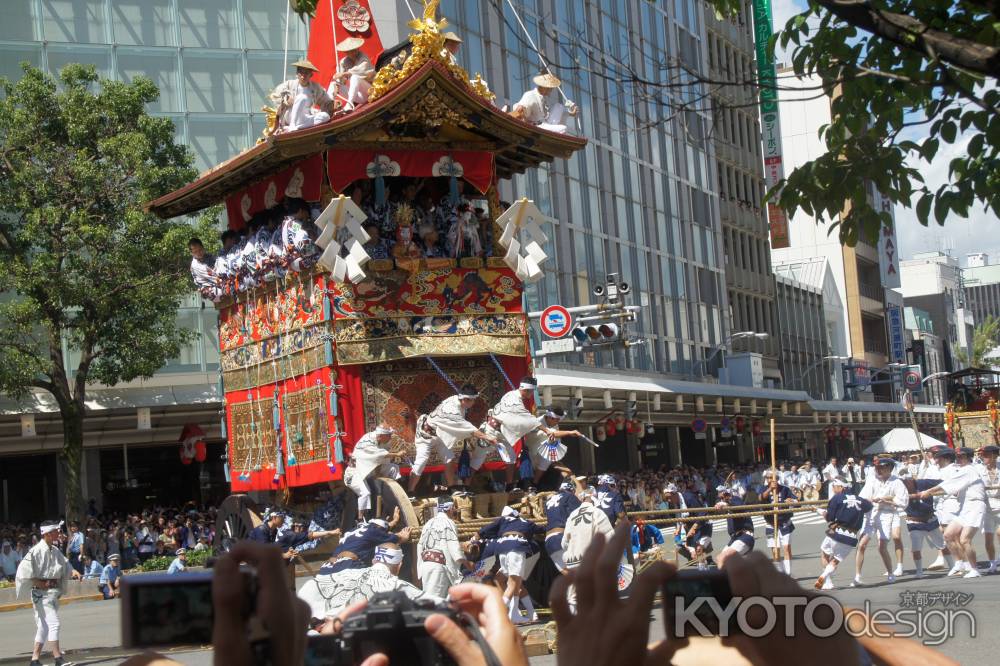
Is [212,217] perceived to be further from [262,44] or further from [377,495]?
[377,495]

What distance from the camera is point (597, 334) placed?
2581 cm

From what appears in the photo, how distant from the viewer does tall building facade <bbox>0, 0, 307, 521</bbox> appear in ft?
108

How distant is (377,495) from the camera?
13.0 meters

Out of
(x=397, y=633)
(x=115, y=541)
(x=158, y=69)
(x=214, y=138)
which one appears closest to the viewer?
(x=397, y=633)

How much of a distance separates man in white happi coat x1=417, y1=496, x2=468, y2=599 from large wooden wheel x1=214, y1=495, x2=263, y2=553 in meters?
3.59

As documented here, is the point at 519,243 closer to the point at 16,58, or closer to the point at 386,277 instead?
the point at 386,277

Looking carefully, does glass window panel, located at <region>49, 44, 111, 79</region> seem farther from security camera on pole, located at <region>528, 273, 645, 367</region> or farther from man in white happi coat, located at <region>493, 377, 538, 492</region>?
man in white happi coat, located at <region>493, 377, 538, 492</region>

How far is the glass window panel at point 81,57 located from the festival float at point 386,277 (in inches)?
793

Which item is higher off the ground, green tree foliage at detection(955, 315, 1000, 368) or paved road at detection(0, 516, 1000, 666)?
green tree foliage at detection(955, 315, 1000, 368)

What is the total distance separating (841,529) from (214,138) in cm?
2387

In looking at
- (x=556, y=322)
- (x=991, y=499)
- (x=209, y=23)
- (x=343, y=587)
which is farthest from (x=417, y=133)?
(x=209, y=23)

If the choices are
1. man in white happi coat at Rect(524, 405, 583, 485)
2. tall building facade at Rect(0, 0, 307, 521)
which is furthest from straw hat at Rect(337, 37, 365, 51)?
tall building facade at Rect(0, 0, 307, 521)

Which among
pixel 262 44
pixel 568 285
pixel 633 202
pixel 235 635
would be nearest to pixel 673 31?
pixel 633 202

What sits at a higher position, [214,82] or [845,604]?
[214,82]
